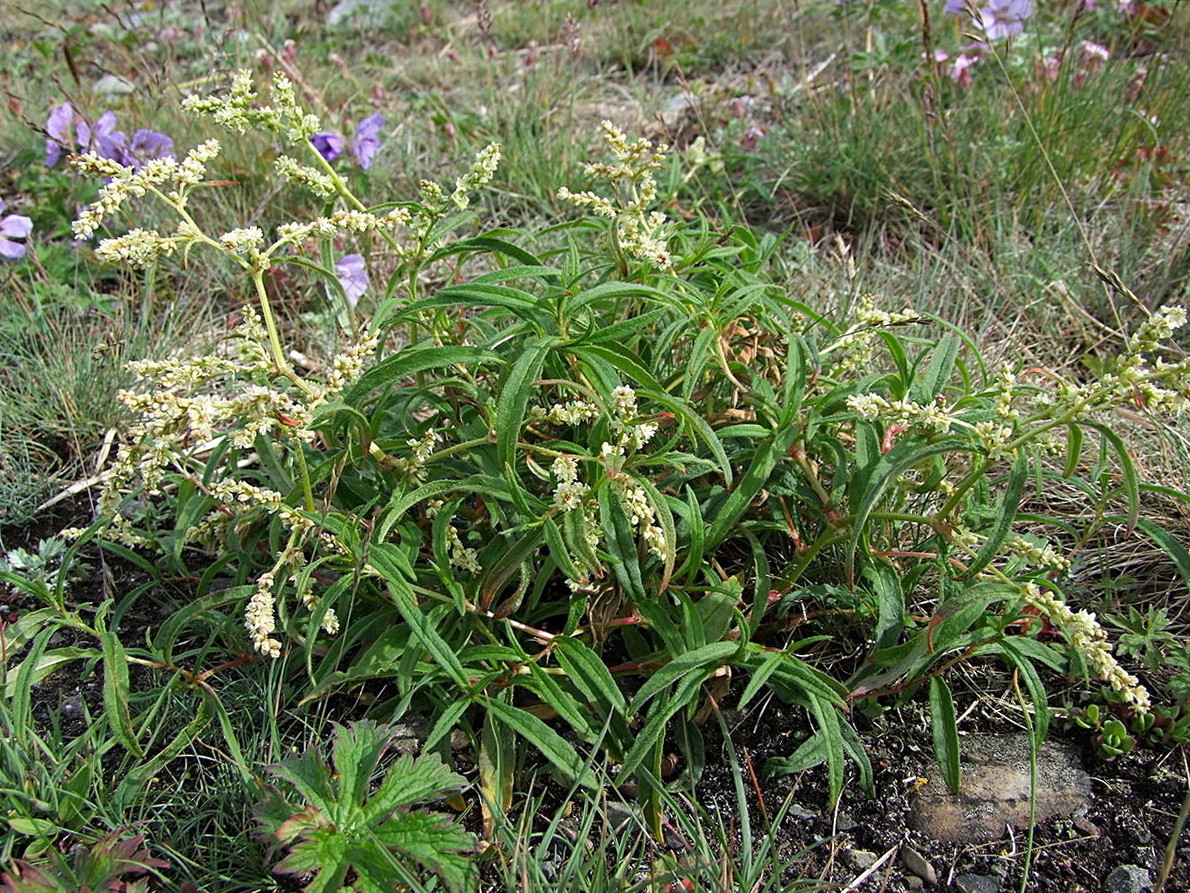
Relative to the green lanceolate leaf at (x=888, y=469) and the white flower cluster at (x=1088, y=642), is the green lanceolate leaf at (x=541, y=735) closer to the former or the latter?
the green lanceolate leaf at (x=888, y=469)

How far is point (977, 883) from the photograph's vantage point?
1.70 meters

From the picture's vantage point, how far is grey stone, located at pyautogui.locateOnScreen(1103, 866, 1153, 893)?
167cm

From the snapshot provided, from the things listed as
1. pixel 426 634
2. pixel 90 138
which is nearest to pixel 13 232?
pixel 90 138

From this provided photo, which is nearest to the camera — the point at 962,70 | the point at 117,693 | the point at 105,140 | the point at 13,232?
the point at 117,693

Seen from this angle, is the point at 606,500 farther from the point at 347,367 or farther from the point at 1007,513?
the point at 1007,513

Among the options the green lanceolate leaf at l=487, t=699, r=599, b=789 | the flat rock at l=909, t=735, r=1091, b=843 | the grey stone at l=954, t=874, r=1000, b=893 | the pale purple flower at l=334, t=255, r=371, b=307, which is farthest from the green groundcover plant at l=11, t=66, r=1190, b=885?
the pale purple flower at l=334, t=255, r=371, b=307

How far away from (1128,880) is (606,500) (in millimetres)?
1083

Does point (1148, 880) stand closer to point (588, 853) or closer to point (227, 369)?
point (588, 853)

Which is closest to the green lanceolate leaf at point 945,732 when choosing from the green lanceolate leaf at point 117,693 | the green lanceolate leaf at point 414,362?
the green lanceolate leaf at point 414,362

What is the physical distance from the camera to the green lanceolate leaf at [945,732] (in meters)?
1.72

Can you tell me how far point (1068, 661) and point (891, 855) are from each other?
0.51 metres

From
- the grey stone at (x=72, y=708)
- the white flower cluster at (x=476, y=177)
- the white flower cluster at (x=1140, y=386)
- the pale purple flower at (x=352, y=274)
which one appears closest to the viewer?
the white flower cluster at (x=1140, y=386)

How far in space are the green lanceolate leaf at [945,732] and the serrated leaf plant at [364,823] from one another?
2.68 feet

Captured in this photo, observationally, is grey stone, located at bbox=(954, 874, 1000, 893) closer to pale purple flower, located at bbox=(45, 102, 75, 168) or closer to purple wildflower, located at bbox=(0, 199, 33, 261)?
purple wildflower, located at bbox=(0, 199, 33, 261)
